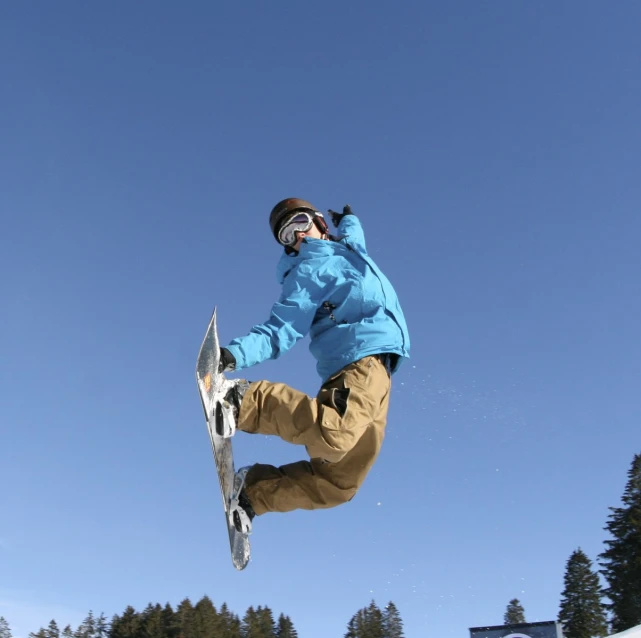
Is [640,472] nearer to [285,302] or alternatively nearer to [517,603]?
[517,603]

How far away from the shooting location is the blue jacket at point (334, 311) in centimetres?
490

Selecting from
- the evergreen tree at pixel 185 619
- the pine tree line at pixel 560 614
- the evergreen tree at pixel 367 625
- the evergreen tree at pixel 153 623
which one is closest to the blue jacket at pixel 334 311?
the pine tree line at pixel 560 614

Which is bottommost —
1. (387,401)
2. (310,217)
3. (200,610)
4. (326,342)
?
(387,401)

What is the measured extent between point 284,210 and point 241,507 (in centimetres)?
239

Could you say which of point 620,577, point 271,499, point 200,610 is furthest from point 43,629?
point 271,499

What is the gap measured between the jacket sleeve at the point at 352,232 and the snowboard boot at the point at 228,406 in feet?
5.19

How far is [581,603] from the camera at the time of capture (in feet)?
106

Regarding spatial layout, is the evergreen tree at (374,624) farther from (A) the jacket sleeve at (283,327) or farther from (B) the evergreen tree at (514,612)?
(A) the jacket sleeve at (283,327)

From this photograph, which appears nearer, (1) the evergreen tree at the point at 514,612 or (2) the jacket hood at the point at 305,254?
(2) the jacket hood at the point at 305,254

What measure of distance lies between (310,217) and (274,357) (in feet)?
4.86

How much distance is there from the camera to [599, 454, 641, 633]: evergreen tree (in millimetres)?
30672

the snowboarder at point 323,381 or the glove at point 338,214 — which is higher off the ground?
the glove at point 338,214

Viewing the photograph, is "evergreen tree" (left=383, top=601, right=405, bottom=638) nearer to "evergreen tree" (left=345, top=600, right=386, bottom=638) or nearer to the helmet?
"evergreen tree" (left=345, top=600, right=386, bottom=638)

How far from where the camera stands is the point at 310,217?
575 cm
